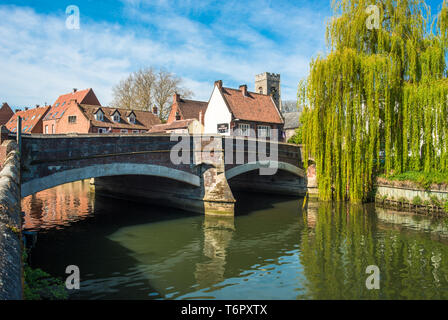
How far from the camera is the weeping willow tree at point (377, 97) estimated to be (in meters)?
18.5

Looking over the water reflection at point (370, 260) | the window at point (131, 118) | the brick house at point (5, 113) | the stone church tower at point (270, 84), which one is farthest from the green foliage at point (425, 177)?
the brick house at point (5, 113)

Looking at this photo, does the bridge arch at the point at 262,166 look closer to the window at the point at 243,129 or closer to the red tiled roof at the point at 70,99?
the window at the point at 243,129

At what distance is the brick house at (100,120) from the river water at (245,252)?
2341 cm

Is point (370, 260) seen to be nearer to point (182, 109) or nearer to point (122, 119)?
point (182, 109)

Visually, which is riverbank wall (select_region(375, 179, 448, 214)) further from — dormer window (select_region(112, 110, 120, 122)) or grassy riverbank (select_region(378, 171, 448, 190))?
dormer window (select_region(112, 110, 120, 122))

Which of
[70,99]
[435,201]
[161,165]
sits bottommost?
[435,201]

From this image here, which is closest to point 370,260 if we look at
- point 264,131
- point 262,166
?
point 262,166

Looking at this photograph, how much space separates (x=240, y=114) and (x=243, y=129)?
1.63 metres

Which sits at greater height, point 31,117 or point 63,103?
point 63,103

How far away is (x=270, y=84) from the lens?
54938mm

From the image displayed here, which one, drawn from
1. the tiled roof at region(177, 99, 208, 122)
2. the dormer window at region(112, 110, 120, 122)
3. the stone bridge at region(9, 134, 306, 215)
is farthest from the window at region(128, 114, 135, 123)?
the stone bridge at region(9, 134, 306, 215)
